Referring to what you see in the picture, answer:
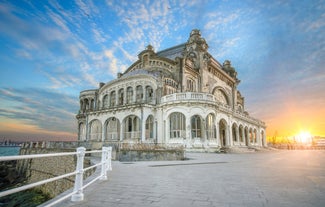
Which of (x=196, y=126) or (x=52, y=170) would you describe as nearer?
(x=52, y=170)

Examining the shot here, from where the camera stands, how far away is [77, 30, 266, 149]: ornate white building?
2452cm

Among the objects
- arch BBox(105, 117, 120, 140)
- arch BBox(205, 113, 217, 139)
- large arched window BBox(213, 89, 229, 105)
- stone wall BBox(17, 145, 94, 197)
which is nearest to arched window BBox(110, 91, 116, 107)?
arch BBox(105, 117, 120, 140)

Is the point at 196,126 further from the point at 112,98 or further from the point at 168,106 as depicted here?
the point at 112,98

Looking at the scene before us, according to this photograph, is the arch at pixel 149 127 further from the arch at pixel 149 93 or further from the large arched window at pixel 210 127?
the large arched window at pixel 210 127

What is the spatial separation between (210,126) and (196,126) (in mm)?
2026

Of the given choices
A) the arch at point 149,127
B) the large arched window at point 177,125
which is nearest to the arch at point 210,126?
the large arched window at point 177,125

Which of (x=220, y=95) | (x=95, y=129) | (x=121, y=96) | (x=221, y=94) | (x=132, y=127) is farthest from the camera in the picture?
(x=221, y=94)

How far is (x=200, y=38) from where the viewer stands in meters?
37.9

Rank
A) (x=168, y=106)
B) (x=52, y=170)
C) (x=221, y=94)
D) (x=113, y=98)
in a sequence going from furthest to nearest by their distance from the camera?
(x=221, y=94) → (x=113, y=98) → (x=168, y=106) → (x=52, y=170)

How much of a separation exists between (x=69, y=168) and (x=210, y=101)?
1682cm

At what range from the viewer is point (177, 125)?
82.0ft

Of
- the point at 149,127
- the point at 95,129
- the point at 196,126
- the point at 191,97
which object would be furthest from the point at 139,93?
A: the point at 196,126

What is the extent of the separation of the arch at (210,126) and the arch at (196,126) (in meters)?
0.85

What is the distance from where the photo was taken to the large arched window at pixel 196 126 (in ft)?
80.2
